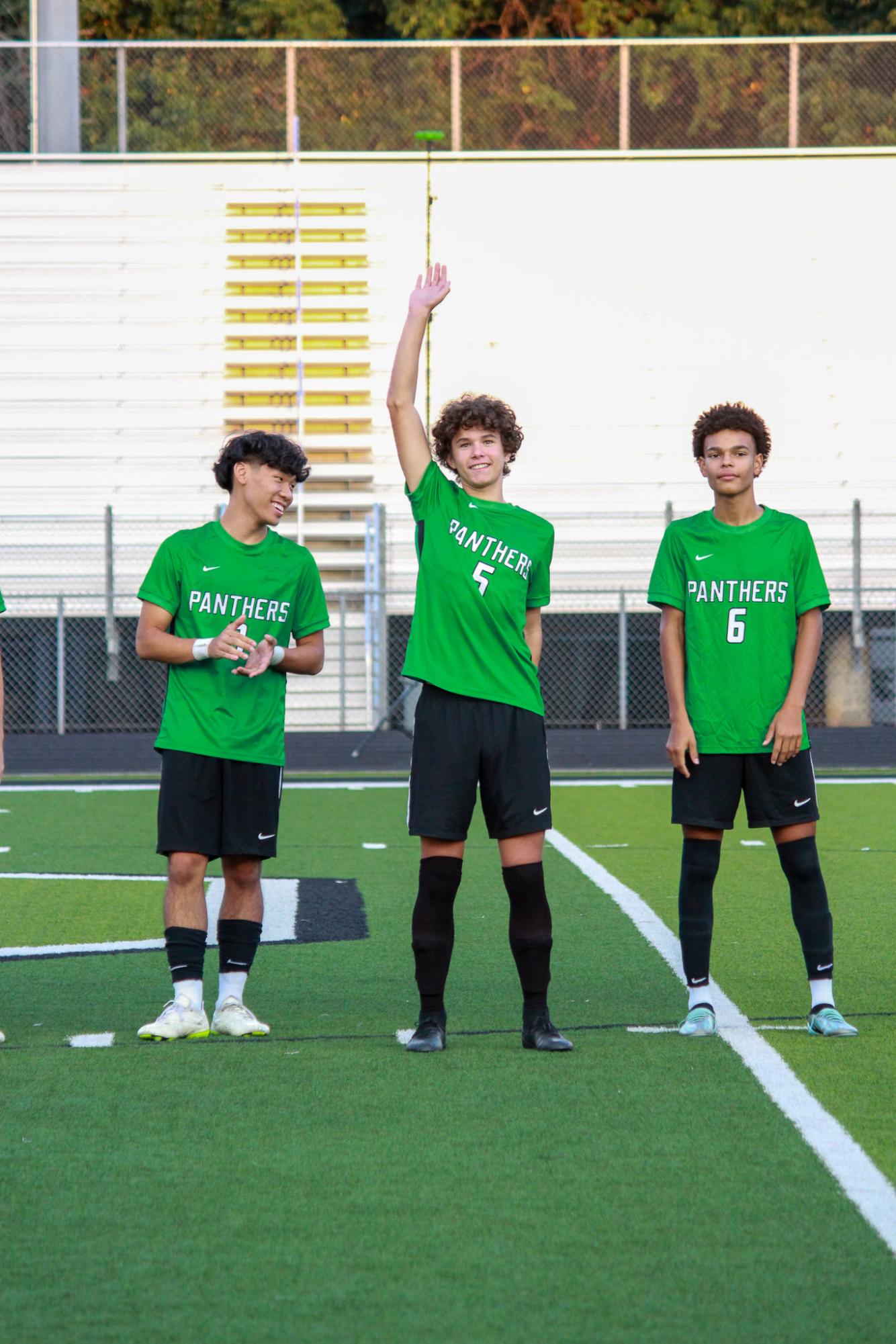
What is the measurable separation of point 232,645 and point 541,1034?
4.29ft

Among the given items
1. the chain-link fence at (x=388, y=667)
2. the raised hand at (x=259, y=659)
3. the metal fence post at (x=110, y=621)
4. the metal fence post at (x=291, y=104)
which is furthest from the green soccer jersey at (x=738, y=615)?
the metal fence post at (x=291, y=104)

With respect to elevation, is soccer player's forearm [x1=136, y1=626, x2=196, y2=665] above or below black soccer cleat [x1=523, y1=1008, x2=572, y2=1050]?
above

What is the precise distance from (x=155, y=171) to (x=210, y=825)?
17.9 metres

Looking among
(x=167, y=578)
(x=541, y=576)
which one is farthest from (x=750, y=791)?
(x=167, y=578)

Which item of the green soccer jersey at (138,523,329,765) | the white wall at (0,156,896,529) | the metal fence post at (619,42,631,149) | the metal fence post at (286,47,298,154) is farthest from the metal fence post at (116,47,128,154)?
the green soccer jersey at (138,523,329,765)

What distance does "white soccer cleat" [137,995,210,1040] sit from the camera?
4.63 meters

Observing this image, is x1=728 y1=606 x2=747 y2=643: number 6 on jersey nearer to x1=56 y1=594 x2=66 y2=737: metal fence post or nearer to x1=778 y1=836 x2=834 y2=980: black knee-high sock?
x1=778 y1=836 x2=834 y2=980: black knee-high sock

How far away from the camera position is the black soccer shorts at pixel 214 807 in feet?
15.3

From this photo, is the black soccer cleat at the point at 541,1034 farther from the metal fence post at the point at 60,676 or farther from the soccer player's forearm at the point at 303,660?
the metal fence post at the point at 60,676

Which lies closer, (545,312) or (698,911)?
(698,911)

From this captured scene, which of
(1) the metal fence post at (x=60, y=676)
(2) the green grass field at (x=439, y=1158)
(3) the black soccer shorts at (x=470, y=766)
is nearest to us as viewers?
(2) the green grass field at (x=439, y=1158)

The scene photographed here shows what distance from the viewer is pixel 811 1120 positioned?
12.3ft

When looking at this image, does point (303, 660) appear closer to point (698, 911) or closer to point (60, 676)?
point (698, 911)

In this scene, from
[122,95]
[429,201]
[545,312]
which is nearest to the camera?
[429,201]
